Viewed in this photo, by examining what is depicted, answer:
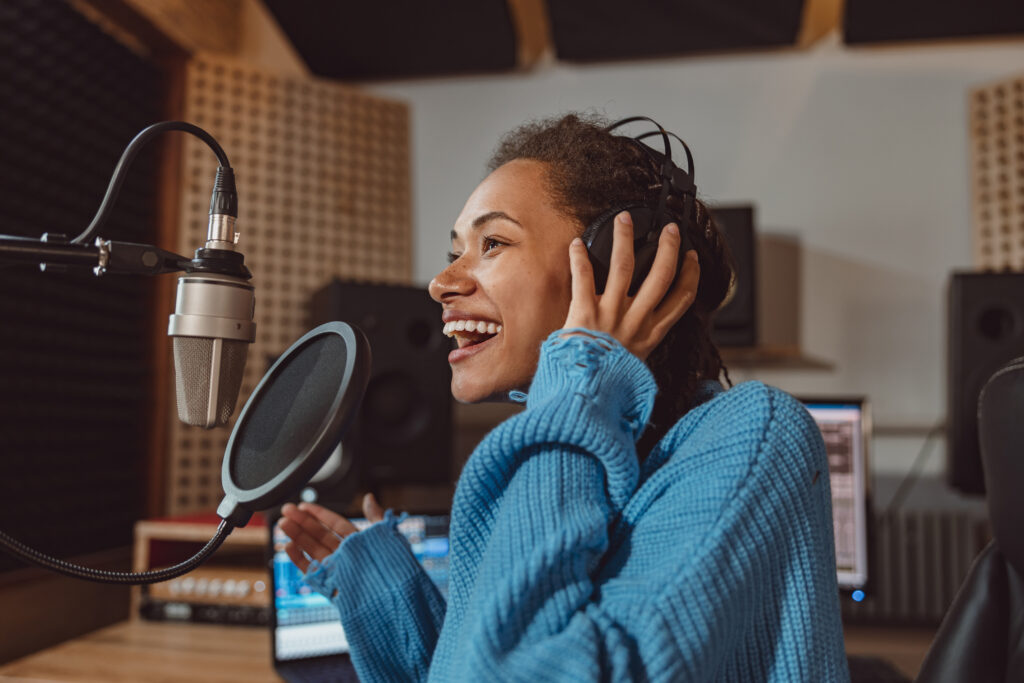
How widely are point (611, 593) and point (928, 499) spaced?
2113 millimetres

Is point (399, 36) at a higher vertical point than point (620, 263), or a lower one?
higher

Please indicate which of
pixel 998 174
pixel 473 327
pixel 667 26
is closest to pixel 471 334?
pixel 473 327

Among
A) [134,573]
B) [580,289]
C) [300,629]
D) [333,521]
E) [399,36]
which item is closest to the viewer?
[134,573]

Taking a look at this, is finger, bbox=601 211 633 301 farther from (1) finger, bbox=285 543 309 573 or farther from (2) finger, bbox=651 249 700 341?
(1) finger, bbox=285 543 309 573

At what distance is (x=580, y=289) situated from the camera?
770 mm

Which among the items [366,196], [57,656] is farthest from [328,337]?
[366,196]

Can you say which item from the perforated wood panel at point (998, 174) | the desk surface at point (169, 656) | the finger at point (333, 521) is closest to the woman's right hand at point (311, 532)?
the finger at point (333, 521)

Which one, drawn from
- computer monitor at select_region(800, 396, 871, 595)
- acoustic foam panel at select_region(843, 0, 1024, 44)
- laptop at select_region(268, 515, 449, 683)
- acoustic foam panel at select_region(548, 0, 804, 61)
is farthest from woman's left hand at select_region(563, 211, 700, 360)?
acoustic foam panel at select_region(843, 0, 1024, 44)

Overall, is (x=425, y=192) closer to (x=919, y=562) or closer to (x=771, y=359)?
(x=771, y=359)

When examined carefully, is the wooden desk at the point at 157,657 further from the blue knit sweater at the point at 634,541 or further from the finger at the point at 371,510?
the blue knit sweater at the point at 634,541

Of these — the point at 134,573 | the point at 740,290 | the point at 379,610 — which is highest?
the point at 740,290

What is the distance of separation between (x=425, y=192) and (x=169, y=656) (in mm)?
1773

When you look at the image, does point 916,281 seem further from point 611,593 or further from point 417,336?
point 611,593

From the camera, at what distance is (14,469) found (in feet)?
6.17
